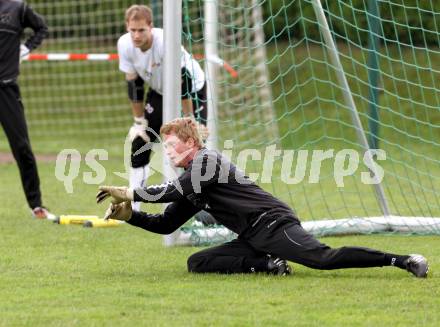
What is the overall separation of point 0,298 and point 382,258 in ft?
7.51

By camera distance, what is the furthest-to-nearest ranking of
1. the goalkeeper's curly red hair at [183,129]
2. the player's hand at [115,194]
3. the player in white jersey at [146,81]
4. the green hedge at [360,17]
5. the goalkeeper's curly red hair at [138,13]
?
the green hedge at [360,17], the player in white jersey at [146,81], the goalkeeper's curly red hair at [138,13], the goalkeeper's curly red hair at [183,129], the player's hand at [115,194]

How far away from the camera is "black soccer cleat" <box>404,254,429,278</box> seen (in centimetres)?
615

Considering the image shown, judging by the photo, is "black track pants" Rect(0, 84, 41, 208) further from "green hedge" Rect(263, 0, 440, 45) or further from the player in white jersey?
"green hedge" Rect(263, 0, 440, 45)

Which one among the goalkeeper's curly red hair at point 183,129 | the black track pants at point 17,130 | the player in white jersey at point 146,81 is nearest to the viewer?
the goalkeeper's curly red hair at point 183,129

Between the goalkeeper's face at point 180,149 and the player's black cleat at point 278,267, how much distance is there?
84 cm

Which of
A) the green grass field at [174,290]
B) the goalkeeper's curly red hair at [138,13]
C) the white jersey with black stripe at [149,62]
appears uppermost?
the goalkeeper's curly red hair at [138,13]

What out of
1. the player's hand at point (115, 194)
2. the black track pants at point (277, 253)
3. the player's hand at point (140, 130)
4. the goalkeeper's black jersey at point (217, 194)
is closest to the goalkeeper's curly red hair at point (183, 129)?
the goalkeeper's black jersey at point (217, 194)

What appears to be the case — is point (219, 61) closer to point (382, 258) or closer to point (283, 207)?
point (283, 207)

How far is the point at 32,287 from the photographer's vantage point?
6.09m

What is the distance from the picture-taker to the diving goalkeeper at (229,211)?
6.34 metres

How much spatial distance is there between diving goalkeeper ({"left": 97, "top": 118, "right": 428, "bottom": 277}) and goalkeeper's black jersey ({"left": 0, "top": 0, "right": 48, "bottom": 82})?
3.12m

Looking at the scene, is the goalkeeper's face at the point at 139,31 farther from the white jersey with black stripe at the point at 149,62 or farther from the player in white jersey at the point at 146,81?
the white jersey with black stripe at the point at 149,62

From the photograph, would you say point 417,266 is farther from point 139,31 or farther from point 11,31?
point 11,31

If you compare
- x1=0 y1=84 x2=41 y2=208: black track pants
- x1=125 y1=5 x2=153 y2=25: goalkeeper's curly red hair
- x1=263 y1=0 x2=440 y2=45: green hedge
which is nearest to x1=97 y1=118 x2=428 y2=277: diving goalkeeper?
x1=125 y1=5 x2=153 y2=25: goalkeeper's curly red hair
